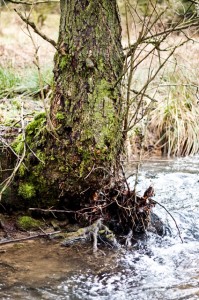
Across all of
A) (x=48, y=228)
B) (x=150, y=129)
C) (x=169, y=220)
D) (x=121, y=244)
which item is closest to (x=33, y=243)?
(x=48, y=228)

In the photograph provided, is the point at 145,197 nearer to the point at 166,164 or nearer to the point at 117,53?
the point at 117,53

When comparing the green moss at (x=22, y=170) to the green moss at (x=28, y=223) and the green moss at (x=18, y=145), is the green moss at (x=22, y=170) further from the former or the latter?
the green moss at (x=28, y=223)

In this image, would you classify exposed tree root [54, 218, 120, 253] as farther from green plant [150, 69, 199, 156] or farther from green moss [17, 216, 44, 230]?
green plant [150, 69, 199, 156]

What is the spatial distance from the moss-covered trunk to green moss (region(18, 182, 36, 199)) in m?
0.08

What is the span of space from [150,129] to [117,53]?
337cm

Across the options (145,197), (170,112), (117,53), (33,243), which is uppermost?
(117,53)

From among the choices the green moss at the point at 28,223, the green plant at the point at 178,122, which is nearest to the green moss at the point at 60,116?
the green moss at the point at 28,223

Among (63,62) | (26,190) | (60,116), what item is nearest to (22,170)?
(26,190)

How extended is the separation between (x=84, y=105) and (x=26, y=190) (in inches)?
26.4

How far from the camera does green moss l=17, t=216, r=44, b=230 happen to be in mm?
3070

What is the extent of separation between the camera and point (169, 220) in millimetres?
3320

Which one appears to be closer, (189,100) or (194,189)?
(194,189)

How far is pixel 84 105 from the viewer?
3.01 metres

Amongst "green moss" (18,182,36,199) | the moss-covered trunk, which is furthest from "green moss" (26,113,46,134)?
→ "green moss" (18,182,36,199)
